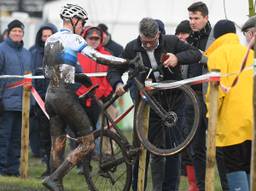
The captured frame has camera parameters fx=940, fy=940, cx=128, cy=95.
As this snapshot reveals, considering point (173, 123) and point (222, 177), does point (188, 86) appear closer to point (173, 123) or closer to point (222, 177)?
point (173, 123)

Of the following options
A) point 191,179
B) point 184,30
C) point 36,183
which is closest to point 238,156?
point 191,179

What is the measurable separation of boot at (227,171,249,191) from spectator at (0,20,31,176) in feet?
16.8

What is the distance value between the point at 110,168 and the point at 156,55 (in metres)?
1.49

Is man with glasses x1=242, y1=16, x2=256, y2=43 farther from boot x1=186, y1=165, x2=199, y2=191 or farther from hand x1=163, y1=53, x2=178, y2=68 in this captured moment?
boot x1=186, y1=165, x2=199, y2=191

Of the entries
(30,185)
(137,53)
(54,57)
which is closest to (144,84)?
(137,53)

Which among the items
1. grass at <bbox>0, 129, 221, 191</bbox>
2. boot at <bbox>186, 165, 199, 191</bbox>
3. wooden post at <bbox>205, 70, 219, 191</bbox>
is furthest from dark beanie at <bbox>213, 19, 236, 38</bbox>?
grass at <bbox>0, 129, 221, 191</bbox>

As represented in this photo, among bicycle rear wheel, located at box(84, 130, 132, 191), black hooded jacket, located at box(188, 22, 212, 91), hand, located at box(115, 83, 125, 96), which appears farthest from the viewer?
black hooded jacket, located at box(188, 22, 212, 91)

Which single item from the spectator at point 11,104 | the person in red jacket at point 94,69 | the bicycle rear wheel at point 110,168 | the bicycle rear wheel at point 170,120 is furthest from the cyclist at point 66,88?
the person in red jacket at point 94,69

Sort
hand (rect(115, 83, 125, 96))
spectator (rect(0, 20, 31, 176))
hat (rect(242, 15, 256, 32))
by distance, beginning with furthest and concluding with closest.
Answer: spectator (rect(0, 20, 31, 176)) → hand (rect(115, 83, 125, 96)) → hat (rect(242, 15, 256, 32))

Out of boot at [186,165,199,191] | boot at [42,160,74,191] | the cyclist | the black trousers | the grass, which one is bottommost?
the grass

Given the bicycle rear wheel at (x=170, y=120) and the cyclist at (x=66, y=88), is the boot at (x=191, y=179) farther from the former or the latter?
the cyclist at (x=66, y=88)

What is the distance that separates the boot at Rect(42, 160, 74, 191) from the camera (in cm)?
1066

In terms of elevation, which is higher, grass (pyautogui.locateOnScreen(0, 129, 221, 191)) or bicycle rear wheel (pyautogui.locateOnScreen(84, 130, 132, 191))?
bicycle rear wheel (pyautogui.locateOnScreen(84, 130, 132, 191))

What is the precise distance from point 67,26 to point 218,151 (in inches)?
89.6
